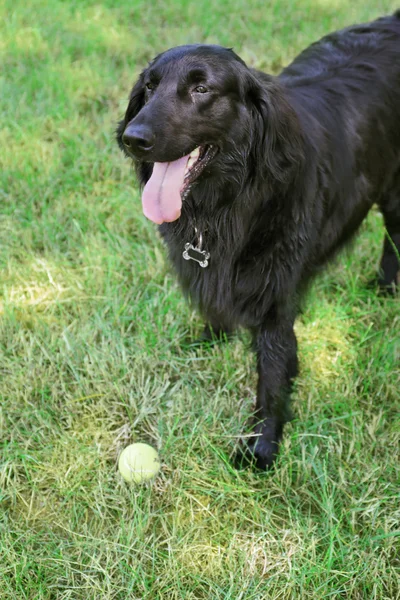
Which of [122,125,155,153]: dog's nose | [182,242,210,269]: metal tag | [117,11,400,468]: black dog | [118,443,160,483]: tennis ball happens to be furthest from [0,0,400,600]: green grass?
[122,125,155,153]: dog's nose

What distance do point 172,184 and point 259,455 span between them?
42.2 inches

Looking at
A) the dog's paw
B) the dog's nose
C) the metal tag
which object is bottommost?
the dog's paw

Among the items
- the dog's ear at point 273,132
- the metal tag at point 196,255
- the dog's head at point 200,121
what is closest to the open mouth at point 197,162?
the dog's head at point 200,121

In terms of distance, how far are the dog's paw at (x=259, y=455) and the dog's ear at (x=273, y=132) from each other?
988 millimetres

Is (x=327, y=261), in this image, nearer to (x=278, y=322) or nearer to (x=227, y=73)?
(x=278, y=322)

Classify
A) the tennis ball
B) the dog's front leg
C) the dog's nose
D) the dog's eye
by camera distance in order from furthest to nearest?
the dog's front leg < the tennis ball < the dog's eye < the dog's nose

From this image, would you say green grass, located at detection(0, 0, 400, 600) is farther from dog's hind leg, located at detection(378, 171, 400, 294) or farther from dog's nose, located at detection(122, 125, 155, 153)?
dog's nose, located at detection(122, 125, 155, 153)

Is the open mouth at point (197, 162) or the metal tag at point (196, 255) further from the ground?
the open mouth at point (197, 162)

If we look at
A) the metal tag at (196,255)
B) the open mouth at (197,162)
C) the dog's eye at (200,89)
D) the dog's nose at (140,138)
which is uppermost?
the dog's eye at (200,89)

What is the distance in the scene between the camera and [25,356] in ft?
8.30

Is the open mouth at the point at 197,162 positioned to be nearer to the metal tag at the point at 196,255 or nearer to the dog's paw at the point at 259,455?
the metal tag at the point at 196,255

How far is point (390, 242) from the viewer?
9.30 feet

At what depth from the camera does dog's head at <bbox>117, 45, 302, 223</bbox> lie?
180 cm

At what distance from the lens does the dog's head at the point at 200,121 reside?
180 cm
